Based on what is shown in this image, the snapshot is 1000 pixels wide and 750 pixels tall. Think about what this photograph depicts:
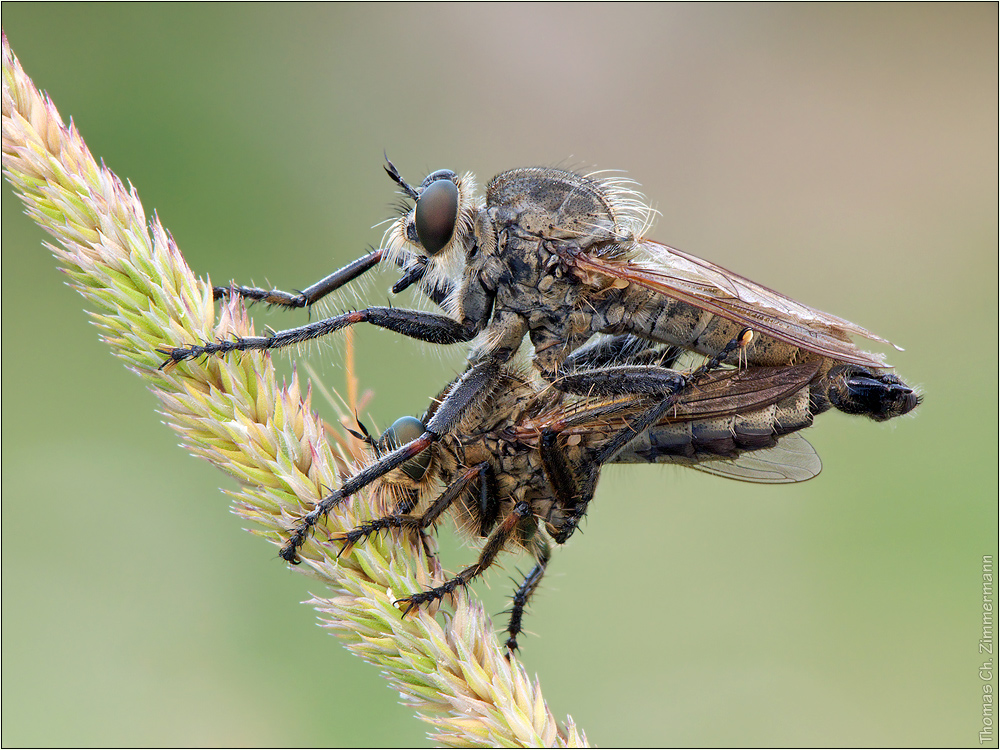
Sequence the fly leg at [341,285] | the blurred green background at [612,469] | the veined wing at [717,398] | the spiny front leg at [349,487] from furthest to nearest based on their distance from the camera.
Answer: the blurred green background at [612,469], the fly leg at [341,285], the veined wing at [717,398], the spiny front leg at [349,487]

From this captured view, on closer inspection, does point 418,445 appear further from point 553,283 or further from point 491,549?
point 553,283

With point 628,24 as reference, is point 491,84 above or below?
below

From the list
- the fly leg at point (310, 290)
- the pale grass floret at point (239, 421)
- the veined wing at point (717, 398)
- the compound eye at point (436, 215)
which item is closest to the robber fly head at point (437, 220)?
the compound eye at point (436, 215)

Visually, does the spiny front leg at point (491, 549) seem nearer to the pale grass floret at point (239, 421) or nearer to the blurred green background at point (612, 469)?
the pale grass floret at point (239, 421)

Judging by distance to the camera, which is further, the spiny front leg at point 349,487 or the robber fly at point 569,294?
the robber fly at point 569,294

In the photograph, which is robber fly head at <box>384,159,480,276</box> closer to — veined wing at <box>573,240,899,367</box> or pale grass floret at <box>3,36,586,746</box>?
veined wing at <box>573,240,899,367</box>

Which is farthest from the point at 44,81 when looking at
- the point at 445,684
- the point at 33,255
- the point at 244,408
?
the point at 445,684

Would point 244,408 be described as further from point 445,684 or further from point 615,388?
point 615,388
